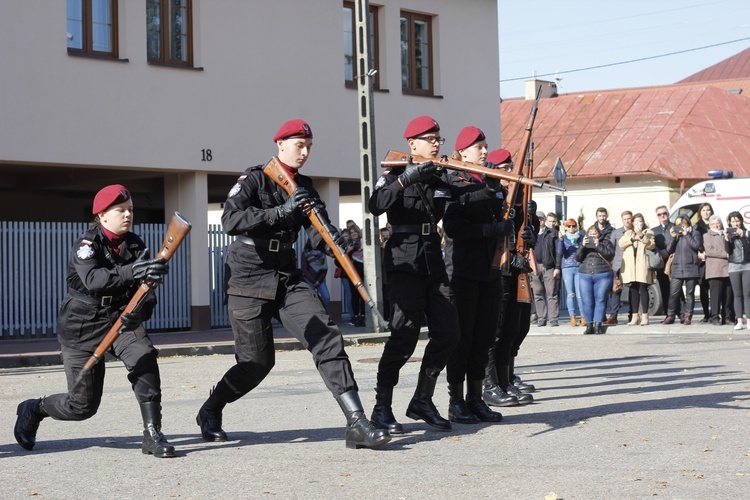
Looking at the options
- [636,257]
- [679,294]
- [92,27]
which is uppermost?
[92,27]

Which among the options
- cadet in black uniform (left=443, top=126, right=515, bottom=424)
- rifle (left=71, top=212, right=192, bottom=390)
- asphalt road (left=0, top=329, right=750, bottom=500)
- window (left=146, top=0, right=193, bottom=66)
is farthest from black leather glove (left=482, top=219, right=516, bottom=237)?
window (left=146, top=0, right=193, bottom=66)

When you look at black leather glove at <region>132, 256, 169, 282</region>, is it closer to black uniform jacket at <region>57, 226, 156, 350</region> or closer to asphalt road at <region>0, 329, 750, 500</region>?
black uniform jacket at <region>57, 226, 156, 350</region>

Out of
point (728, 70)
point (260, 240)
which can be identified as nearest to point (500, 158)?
point (260, 240)

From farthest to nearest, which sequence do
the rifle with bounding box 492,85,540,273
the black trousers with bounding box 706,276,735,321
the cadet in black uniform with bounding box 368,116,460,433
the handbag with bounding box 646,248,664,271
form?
the handbag with bounding box 646,248,664,271, the black trousers with bounding box 706,276,735,321, the rifle with bounding box 492,85,540,273, the cadet in black uniform with bounding box 368,116,460,433

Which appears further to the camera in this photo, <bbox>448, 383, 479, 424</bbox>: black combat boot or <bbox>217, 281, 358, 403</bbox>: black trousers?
<bbox>448, 383, 479, 424</bbox>: black combat boot

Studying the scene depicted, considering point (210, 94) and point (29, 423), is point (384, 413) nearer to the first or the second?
point (29, 423)

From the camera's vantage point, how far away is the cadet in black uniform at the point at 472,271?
29.1 ft

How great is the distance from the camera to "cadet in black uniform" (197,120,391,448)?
757 cm

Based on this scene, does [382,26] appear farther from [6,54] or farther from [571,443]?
[571,443]

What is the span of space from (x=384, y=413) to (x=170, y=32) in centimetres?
1429

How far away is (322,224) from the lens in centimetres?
766

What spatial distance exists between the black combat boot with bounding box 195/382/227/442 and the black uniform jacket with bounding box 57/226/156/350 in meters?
0.92

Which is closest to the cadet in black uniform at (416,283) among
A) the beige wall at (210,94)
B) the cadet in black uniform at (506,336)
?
the cadet in black uniform at (506,336)

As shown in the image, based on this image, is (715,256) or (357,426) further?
(715,256)
